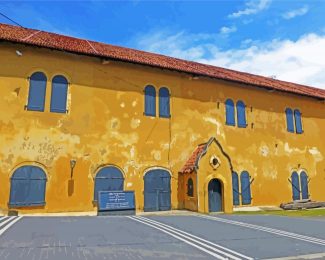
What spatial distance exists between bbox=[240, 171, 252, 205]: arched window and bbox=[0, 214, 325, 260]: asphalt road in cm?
865

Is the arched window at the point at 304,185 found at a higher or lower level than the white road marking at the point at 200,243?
higher

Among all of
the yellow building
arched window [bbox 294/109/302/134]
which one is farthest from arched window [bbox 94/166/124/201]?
arched window [bbox 294/109/302/134]

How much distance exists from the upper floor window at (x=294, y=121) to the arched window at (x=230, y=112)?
502cm

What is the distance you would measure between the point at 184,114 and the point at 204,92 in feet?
7.28

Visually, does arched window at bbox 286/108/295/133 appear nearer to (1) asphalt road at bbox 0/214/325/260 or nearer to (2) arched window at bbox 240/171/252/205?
(2) arched window at bbox 240/171/252/205

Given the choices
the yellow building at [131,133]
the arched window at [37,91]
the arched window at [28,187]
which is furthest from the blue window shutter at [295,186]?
the arched window at [37,91]

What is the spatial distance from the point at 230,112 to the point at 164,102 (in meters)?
4.89

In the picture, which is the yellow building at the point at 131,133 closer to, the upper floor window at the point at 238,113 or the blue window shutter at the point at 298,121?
the upper floor window at the point at 238,113

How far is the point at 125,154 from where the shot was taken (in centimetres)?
1673

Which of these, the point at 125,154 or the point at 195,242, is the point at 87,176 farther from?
the point at 195,242

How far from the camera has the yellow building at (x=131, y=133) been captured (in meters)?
14.9

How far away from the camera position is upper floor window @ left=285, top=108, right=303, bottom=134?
2273cm

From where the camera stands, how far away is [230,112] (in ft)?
66.9

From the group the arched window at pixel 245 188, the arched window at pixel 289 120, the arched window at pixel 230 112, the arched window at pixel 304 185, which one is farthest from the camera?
the arched window at pixel 289 120
